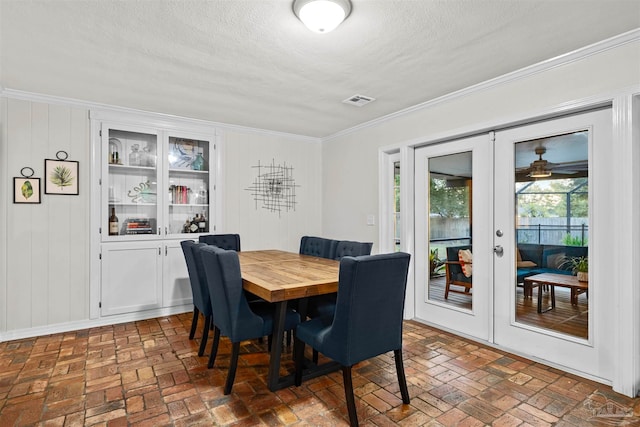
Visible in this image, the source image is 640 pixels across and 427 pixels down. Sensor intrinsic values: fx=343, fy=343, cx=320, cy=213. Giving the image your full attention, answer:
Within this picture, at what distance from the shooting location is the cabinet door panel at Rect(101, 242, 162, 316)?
3.77 meters

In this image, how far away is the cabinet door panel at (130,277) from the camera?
3768mm

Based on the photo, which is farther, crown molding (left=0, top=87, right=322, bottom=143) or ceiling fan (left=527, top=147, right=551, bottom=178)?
crown molding (left=0, top=87, right=322, bottom=143)

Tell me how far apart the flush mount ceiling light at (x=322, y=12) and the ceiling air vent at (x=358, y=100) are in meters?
1.41

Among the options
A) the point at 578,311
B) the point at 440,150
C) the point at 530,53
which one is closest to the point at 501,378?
the point at 578,311

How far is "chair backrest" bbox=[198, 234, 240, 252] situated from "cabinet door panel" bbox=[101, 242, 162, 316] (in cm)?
59

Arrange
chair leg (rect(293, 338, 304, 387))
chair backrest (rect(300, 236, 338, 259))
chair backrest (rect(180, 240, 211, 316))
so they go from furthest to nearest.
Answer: chair backrest (rect(300, 236, 338, 259)) < chair backrest (rect(180, 240, 211, 316)) < chair leg (rect(293, 338, 304, 387))

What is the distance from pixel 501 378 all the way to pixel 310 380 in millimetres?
1399

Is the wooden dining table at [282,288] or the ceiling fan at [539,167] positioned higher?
the ceiling fan at [539,167]

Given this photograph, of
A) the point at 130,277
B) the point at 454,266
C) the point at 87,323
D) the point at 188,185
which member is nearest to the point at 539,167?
the point at 454,266

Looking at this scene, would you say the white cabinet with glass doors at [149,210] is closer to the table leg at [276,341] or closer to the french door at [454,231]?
the table leg at [276,341]

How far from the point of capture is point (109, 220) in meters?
3.82

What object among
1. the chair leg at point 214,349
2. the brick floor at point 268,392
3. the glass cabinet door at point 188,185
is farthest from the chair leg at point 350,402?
the glass cabinet door at point 188,185

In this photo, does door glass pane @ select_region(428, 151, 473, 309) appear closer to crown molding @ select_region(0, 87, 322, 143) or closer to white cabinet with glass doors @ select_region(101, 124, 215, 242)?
crown molding @ select_region(0, 87, 322, 143)

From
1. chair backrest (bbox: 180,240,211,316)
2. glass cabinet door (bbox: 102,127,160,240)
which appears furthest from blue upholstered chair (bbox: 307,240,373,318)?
glass cabinet door (bbox: 102,127,160,240)
